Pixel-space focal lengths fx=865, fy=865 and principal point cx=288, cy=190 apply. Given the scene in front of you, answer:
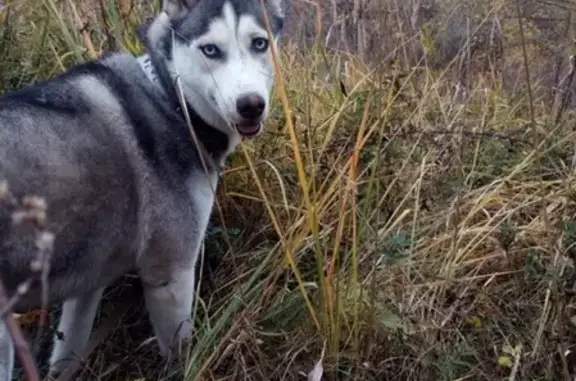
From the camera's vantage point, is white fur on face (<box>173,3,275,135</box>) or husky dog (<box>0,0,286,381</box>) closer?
husky dog (<box>0,0,286,381</box>)

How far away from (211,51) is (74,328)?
0.96 m

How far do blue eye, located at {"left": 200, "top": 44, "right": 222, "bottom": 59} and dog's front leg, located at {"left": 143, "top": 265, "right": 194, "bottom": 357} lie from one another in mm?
593

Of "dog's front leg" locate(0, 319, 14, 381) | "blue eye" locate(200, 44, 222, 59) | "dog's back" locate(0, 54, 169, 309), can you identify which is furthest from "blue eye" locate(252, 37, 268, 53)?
"dog's front leg" locate(0, 319, 14, 381)

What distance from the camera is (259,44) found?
94.9 inches

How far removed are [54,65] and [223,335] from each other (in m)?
1.43

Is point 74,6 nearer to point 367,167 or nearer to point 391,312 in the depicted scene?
point 367,167

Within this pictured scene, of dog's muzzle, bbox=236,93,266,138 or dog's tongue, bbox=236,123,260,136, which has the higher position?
dog's muzzle, bbox=236,93,266,138

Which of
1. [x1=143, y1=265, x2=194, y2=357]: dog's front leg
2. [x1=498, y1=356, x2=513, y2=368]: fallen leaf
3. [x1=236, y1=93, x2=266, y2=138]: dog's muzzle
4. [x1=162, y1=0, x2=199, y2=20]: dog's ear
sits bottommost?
[x1=498, y1=356, x2=513, y2=368]: fallen leaf

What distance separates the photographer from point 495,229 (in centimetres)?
269

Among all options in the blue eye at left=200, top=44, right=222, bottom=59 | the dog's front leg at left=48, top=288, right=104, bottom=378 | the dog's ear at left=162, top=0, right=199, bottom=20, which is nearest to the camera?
the blue eye at left=200, top=44, right=222, bottom=59

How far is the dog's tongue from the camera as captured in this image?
2.36m

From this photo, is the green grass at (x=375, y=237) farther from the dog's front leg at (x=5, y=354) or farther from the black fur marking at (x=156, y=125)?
the dog's front leg at (x=5, y=354)

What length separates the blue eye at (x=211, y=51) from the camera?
2371 mm

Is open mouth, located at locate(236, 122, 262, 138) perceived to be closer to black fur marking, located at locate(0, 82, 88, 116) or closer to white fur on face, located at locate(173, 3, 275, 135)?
white fur on face, located at locate(173, 3, 275, 135)
